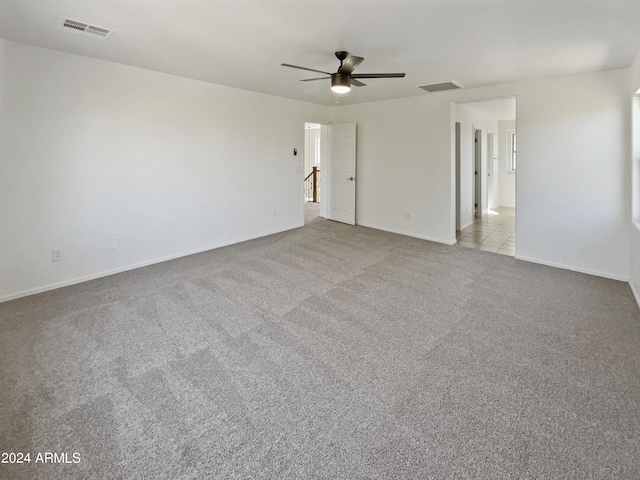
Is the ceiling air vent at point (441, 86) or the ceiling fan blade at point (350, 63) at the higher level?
the ceiling air vent at point (441, 86)

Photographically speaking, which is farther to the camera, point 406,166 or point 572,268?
point 406,166

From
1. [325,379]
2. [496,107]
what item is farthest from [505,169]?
[325,379]

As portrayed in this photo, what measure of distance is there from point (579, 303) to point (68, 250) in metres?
5.69

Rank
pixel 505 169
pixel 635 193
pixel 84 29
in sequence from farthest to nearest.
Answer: pixel 505 169
pixel 635 193
pixel 84 29

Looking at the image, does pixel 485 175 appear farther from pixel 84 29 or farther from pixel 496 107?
pixel 84 29

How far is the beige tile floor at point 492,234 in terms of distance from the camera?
217 inches

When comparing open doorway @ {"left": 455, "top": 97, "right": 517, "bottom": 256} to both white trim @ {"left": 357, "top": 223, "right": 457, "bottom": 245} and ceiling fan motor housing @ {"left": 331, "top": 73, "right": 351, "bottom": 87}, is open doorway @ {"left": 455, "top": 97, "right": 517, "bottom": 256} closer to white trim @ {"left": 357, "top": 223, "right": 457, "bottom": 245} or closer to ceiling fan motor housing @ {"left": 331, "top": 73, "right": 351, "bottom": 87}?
white trim @ {"left": 357, "top": 223, "right": 457, "bottom": 245}

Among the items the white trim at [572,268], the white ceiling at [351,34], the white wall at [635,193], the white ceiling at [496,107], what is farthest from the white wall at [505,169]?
the white wall at [635,193]

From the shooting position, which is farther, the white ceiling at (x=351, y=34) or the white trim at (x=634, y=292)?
the white trim at (x=634, y=292)

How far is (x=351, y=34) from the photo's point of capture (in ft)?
9.92

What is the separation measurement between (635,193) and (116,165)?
6225 millimetres

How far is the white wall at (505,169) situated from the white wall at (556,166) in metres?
4.97

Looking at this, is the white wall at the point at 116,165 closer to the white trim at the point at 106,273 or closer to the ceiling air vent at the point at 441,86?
the white trim at the point at 106,273

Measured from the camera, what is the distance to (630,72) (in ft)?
12.4
